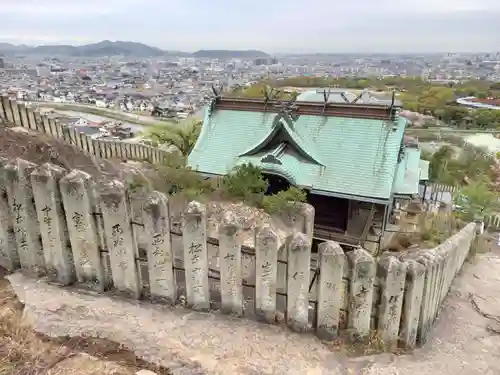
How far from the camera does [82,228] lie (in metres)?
7.64

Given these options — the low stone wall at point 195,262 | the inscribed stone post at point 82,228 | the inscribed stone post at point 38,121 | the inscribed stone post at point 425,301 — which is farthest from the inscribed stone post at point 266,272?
the inscribed stone post at point 38,121

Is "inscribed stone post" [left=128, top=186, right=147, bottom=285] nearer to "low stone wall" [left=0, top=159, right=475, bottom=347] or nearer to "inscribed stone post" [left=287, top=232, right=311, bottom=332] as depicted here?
"low stone wall" [left=0, top=159, right=475, bottom=347]

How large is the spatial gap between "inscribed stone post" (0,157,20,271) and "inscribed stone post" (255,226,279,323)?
15.7 ft

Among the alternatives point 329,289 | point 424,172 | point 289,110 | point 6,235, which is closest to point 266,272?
point 329,289

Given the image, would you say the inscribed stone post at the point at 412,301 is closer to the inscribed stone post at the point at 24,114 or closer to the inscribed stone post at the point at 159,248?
the inscribed stone post at the point at 159,248

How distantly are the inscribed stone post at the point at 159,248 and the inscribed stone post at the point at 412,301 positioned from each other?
4.19 m

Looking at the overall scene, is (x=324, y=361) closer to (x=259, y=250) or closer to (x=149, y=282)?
(x=259, y=250)

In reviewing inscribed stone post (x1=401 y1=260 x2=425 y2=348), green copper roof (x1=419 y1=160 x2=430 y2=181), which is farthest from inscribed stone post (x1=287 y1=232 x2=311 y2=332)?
green copper roof (x1=419 y1=160 x2=430 y2=181)

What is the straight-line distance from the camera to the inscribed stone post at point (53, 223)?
24.7ft

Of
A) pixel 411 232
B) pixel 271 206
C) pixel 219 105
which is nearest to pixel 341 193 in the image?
pixel 411 232

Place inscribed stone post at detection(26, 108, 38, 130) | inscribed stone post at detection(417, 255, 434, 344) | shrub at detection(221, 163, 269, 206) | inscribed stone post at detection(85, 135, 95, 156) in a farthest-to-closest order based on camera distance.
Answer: inscribed stone post at detection(85, 135, 95, 156) → shrub at detection(221, 163, 269, 206) → inscribed stone post at detection(26, 108, 38, 130) → inscribed stone post at detection(417, 255, 434, 344)

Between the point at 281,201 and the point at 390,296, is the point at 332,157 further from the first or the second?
the point at 390,296

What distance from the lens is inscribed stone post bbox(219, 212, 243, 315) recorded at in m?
7.30

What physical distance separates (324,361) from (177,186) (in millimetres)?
10553
